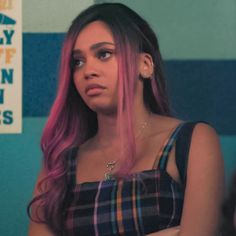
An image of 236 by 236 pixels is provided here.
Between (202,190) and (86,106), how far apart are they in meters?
0.52

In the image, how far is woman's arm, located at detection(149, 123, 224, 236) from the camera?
162cm

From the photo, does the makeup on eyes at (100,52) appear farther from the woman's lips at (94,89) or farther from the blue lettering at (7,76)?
the blue lettering at (7,76)

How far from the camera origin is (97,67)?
1782 mm

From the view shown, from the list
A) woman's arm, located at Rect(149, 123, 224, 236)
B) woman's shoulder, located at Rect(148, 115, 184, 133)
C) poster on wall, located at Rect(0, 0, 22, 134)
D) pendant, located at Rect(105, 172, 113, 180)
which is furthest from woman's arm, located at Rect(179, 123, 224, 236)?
poster on wall, located at Rect(0, 0, 22, 134)

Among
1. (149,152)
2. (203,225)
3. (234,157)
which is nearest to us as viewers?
(203,225)

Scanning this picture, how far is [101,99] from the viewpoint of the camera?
1796mm

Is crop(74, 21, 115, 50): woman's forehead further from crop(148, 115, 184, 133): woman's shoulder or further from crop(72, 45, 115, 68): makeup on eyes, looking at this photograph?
crop(148, 115, 184, 133): woman's shoulder

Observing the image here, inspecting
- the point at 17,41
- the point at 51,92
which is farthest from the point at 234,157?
the point at 17,41

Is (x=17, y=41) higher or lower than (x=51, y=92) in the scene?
higher

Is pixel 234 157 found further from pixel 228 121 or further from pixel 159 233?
pixel 159 233

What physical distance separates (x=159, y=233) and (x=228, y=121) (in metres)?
0.67

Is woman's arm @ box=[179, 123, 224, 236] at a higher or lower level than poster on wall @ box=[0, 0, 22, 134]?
lower

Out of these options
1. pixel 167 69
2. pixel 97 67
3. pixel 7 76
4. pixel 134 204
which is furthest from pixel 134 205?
pixel 7 76

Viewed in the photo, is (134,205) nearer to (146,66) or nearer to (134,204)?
(134,204)
